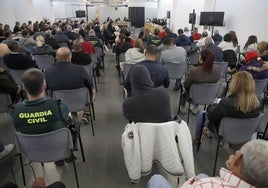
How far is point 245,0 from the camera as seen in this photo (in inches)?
314

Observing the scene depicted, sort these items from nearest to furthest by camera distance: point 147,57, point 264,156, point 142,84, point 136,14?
point 264,156 → point 142,84 → point 147,57 → point 136,14

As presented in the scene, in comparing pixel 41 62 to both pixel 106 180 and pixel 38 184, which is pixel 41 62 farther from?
pixel 38 184

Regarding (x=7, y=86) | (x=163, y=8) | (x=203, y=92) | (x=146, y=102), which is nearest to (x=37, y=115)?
(x=146, y=102)

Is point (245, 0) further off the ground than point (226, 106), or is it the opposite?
point (245, 0)

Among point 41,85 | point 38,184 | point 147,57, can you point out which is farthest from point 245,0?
point 38,184

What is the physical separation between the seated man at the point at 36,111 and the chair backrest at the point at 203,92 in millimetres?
1887

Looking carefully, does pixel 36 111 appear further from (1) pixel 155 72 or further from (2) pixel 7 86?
(1) pixel 155 72

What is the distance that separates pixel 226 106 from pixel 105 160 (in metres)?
1.49

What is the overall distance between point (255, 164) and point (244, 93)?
4.16ft

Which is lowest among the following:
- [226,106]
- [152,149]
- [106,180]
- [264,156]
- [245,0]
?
[106,180]

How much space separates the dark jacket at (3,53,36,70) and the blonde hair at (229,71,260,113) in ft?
11.1

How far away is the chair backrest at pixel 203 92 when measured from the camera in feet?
10.0

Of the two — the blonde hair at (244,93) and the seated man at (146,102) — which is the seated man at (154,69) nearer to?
the seated man at (146,102)

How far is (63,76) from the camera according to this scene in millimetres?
2807
